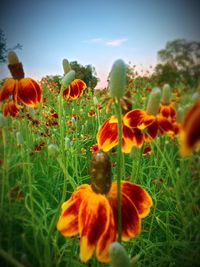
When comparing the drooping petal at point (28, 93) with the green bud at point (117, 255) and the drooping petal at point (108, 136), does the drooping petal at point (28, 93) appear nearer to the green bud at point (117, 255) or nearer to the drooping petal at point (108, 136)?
the drooping petal at point (108, 136)

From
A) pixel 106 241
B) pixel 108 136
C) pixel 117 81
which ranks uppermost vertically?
pixel 117 81

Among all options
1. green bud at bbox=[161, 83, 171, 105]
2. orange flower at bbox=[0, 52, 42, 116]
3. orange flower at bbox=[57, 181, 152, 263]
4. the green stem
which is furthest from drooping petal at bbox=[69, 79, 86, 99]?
the green stem

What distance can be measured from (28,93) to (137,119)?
11.2 inches

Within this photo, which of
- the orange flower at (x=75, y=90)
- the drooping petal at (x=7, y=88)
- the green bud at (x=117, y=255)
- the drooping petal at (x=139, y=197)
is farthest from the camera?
the orange flower at (x=75, y=90)

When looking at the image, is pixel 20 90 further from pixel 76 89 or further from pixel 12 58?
pixel 76 89

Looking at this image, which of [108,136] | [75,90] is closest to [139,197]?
[108,136]

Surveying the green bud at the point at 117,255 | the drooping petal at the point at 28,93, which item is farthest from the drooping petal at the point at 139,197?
the drooping petal at the point at 28,93

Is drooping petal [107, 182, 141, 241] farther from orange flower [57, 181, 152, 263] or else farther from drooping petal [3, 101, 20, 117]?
drooping petal [3, 101, 20, 117]

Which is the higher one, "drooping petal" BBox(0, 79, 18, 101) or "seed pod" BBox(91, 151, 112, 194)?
"drooping petal" BBox(0, 79, 18, 101)

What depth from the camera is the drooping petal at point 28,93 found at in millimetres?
693

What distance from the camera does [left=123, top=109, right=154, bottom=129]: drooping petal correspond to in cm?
56

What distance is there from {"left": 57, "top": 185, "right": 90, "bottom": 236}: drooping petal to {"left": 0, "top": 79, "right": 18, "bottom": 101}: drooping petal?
346 mm

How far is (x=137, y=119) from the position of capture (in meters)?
0.57

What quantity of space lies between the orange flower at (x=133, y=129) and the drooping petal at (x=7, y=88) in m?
0.26
